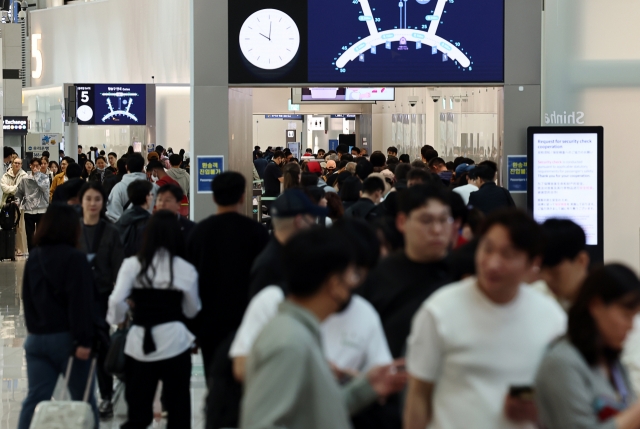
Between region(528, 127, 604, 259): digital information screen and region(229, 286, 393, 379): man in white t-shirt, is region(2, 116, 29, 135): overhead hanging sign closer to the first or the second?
region(528, 127, 604, 259): digital information screen

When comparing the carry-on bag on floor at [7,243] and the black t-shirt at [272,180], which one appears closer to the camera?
the black t-shirt at [272,180]

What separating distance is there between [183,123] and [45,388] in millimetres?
22334

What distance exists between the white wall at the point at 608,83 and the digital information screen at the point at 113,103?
1349 centimetres

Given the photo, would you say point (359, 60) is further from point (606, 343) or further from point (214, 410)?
point (606, 343)

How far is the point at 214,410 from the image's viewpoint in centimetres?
344

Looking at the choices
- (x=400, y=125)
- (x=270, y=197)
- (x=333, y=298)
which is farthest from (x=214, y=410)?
(x=400, y=125)

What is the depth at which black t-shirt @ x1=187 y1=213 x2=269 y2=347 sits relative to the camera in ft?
17.0

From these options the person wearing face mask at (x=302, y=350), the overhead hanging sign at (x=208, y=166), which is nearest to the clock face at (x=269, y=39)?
the overhead hanging sign at (x=208, y=166)

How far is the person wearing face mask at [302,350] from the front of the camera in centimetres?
233

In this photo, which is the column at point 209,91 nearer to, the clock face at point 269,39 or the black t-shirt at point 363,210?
the clock face at point 269,39

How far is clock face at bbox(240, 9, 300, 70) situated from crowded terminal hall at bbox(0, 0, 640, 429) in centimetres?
2

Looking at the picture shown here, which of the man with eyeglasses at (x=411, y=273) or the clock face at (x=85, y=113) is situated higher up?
the clock face at (x=85, y=113)

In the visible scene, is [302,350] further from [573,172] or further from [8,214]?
[8,214]

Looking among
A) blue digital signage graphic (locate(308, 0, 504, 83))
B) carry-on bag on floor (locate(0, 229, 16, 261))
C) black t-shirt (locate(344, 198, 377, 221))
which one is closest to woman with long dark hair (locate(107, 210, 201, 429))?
black t-shirt (locate(344, 198, 377, 221))
